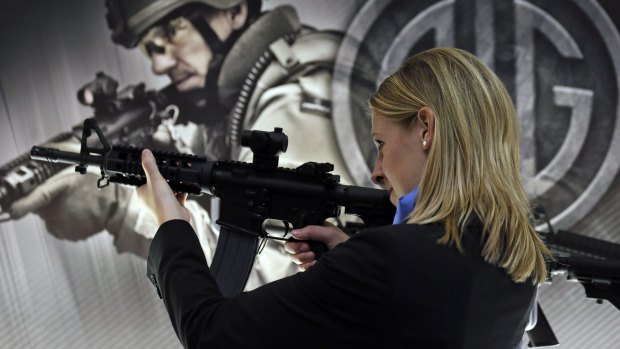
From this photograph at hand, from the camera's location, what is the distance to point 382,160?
0.86 m

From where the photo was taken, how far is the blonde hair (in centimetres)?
76

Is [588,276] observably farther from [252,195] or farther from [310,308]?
[310,308]

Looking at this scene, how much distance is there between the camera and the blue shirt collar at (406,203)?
824 mm

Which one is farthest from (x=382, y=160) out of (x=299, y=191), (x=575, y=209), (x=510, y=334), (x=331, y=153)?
(x=575, y=209)

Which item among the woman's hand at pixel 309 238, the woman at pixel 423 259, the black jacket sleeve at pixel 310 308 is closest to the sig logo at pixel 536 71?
the woman's hand at pixel 309 238

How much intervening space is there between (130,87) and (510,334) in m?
1.74

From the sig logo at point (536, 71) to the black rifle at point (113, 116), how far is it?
620 millimetres

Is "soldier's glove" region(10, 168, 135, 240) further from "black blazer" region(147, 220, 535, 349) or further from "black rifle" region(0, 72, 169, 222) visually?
"black blazer" region(147, 220, 535, 349)

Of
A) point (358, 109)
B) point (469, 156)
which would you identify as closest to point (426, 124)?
point (469, 156)

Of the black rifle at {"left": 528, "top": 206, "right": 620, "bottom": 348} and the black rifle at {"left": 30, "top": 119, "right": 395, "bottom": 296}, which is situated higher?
the black rifle at {"left": 30, "top": 119, "right": 395, "bottom": 296}

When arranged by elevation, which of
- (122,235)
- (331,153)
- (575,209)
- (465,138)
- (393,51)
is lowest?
(575,209)

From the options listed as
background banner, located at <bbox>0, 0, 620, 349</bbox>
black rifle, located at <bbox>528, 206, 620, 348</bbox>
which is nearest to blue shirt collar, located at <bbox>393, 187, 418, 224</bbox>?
black rifle, located at <bbox>528, 206, 620, 348</bbox>

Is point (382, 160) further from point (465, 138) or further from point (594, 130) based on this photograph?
point (594, 130)

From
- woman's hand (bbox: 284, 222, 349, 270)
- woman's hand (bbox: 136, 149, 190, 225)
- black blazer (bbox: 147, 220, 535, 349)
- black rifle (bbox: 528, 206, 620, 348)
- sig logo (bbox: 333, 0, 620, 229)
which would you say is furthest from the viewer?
sig logo (bbox: 333, 0, 620, 229)
